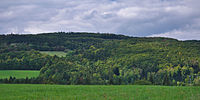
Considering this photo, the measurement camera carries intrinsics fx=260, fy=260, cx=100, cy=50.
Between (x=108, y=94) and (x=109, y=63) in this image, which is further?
(x=109, y=63)

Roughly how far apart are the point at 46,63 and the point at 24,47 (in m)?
47.5

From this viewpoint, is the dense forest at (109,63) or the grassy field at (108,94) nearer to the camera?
the grassy field at (108,94)

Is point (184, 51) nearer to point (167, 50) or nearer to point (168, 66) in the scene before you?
point (167, 50)

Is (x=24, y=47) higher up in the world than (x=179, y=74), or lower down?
higher up

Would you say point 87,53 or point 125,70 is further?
point 87,53

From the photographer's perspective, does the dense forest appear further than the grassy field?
Yes

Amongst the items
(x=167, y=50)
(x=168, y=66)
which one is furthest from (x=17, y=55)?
(x=167, y=50)

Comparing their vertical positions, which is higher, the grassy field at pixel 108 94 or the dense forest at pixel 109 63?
the grassy field at pixel 108 94

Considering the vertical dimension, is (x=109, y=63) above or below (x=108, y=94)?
below

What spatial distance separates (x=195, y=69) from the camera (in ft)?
451

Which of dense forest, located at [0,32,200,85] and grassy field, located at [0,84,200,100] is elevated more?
grassy field, located at [0,84,200,100]

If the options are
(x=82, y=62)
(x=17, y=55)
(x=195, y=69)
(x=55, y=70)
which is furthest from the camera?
(x=82, y=62)

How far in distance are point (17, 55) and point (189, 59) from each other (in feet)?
331

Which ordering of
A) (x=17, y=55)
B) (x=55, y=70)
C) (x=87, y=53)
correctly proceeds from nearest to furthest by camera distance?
(x=55, y=70) < (x=17, y=55) < (x=87, y=53)
